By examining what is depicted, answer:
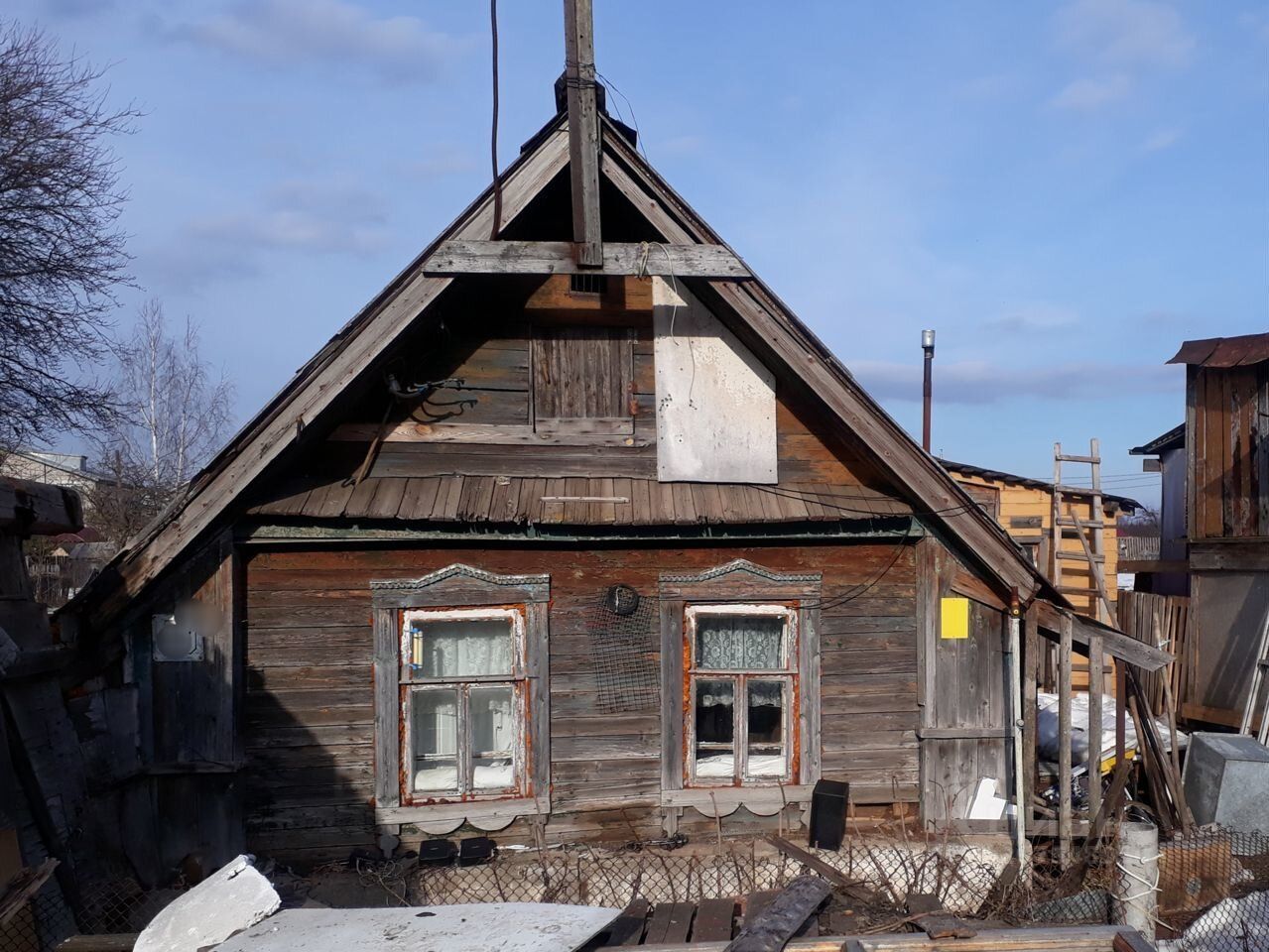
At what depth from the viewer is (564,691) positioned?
22.1 ft

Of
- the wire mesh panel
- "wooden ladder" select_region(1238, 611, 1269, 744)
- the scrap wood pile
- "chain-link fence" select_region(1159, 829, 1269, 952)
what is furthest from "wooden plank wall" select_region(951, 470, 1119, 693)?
the scrap wood pile

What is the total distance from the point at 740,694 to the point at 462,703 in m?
2.02

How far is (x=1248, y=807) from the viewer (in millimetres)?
8211

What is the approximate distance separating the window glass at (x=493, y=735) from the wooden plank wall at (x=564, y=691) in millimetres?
331

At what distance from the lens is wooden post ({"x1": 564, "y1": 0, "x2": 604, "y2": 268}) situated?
590 cm

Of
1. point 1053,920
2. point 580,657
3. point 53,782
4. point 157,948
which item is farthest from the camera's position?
point 580,657

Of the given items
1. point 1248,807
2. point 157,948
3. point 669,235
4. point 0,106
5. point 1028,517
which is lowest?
point 1248,807

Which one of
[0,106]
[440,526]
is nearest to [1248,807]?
[440,526]

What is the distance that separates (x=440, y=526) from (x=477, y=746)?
1661 millimetres

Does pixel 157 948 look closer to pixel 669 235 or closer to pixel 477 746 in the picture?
pixel 477 746

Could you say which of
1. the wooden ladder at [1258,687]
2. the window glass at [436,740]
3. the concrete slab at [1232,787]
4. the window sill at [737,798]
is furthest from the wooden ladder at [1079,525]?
the window glass at [436,740]

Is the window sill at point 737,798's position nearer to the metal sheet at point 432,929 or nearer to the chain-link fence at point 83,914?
the metal sheet at point 432,929

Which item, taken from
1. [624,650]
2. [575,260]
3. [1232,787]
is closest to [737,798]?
[624,650]

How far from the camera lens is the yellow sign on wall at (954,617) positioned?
6824 millimetres
